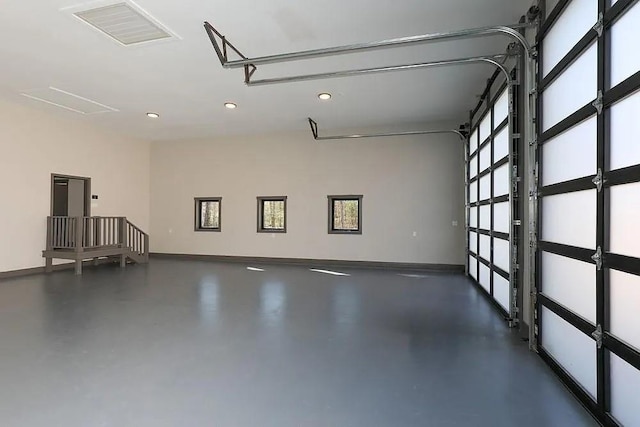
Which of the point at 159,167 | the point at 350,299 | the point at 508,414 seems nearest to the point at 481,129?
the point at 350,299

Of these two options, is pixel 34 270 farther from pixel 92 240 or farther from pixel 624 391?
pixel 624 391

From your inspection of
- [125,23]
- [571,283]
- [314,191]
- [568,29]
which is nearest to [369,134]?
[314,191]

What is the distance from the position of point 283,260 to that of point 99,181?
5062 millimetres

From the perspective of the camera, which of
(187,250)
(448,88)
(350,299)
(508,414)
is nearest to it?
(508,414)

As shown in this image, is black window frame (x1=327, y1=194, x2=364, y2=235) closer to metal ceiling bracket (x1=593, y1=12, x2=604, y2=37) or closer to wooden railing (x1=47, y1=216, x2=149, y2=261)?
wooden railing (x1=47, y1=216, x2=149, y2=261)

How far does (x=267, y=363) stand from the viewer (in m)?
3.10

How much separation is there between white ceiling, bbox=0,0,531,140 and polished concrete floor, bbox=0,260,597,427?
3376mm

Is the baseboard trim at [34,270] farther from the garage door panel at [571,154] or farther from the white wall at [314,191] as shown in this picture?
the garage door panel at [571,154]

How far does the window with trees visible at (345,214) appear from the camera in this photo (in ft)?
30.2

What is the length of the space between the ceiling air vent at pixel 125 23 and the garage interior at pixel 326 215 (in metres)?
0.03

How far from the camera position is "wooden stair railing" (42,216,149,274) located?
26.0ft

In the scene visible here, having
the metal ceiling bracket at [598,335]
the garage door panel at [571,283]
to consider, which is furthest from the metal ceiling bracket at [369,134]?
the metal ceiling bracket at [598,335]

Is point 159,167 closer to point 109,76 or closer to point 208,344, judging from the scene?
point 109,76

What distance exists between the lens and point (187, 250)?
10.6m
